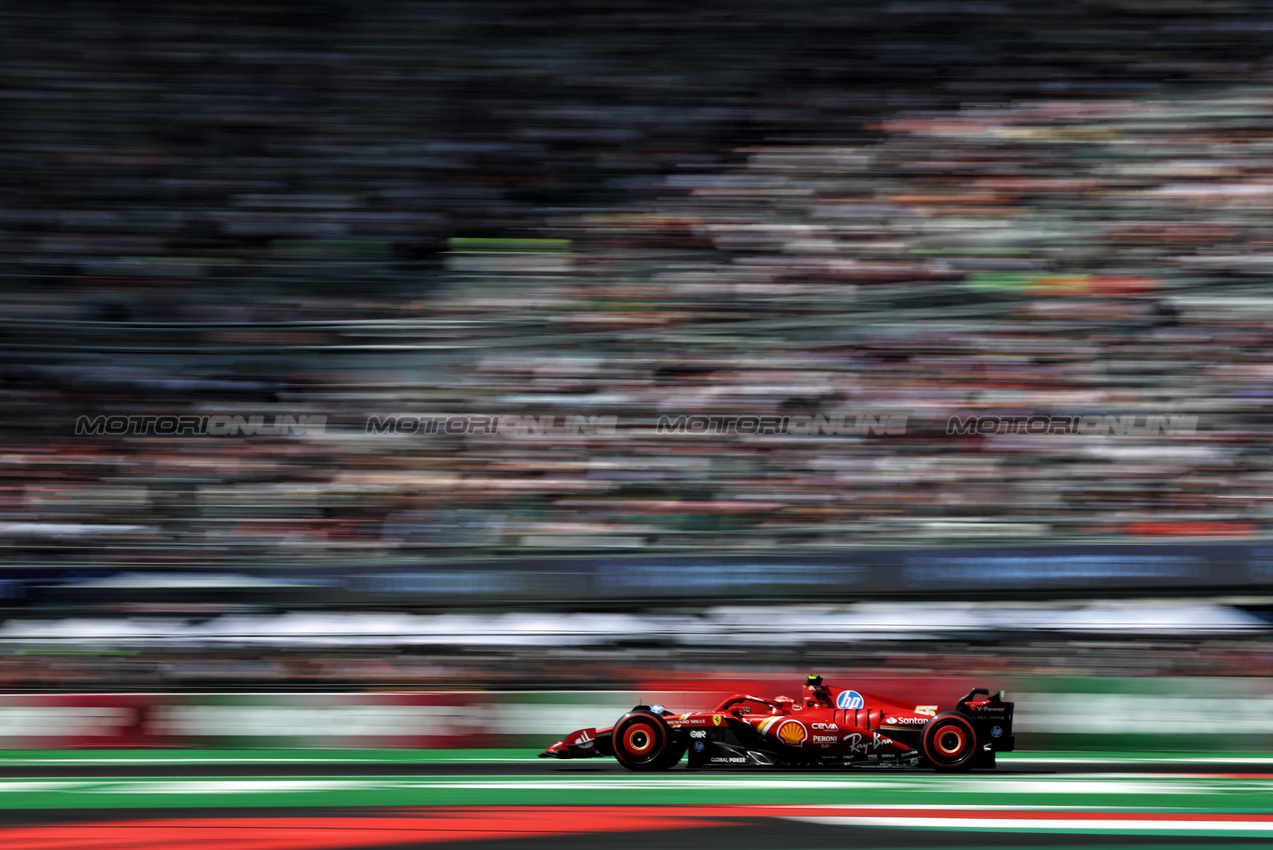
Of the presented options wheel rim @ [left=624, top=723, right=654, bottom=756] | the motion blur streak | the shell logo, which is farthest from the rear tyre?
the motion blur streak

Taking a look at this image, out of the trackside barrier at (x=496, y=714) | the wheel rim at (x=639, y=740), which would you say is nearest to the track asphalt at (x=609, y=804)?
the wheel rim at (x=639, y=740)

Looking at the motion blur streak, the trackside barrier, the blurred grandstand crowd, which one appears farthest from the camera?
the blurred grandstand crowd

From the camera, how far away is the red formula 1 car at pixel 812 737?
5.98 metres

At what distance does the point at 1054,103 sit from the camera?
10.9m

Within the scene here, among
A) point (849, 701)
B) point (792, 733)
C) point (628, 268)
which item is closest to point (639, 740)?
point (792, 733)

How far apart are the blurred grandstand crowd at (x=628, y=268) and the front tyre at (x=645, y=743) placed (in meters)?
2.32

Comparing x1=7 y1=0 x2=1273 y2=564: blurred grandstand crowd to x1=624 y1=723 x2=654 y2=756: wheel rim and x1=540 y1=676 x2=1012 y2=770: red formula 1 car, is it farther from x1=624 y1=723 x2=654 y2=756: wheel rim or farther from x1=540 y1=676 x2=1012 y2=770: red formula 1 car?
x1=624 y1=723 x2=654 y2=756: wheel rim

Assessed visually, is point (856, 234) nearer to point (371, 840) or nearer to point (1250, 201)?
point (1250, 201)

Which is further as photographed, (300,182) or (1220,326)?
(300,182)

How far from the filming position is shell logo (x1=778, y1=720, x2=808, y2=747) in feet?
19.7

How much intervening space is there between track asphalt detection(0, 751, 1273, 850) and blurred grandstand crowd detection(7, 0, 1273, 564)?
1.99m

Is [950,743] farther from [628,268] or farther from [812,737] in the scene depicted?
[628,268]

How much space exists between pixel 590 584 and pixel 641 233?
3600 mm

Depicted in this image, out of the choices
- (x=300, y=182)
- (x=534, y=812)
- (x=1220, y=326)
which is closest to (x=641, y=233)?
(x=300, y=182)
